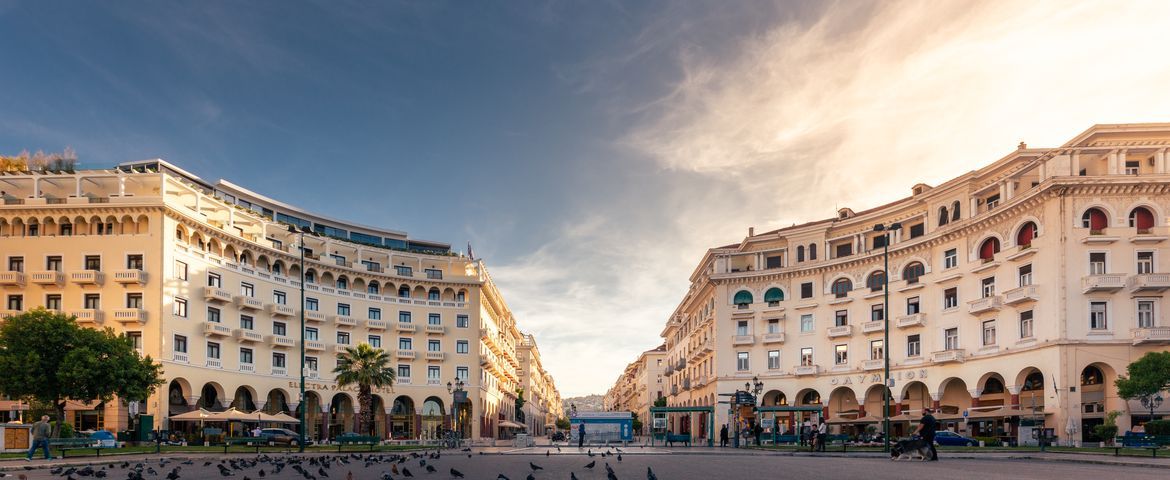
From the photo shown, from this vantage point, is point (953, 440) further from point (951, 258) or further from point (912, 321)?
point (951, 258)

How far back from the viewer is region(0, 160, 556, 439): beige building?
5294 centimetres

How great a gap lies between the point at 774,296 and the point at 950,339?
1530 cm

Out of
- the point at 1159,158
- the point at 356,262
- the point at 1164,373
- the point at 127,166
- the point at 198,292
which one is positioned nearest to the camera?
the point at 1164,373

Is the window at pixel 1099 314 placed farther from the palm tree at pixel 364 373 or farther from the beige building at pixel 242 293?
the palm tree at pixel 364 373

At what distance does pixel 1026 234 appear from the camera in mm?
49031

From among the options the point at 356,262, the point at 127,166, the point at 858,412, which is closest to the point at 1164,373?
the point at 858,412

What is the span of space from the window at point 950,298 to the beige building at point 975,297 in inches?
3.7

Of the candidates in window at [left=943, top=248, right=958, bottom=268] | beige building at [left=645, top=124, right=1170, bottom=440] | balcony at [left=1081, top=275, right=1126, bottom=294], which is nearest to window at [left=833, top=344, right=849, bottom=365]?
beige building at [left=645, top=124, right=1170, bottom=440]

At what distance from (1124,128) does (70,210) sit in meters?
64.2

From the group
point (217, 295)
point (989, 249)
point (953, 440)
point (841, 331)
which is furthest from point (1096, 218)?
point (217, 295)

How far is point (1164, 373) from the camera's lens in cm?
3969

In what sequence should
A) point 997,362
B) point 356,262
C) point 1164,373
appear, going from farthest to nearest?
point 356,262 < point 997,362 < point 1164,373

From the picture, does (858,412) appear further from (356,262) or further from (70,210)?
(70,210)

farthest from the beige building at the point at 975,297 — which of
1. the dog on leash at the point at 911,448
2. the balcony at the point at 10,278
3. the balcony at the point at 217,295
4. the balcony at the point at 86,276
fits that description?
the balcony at the point at 10,278
